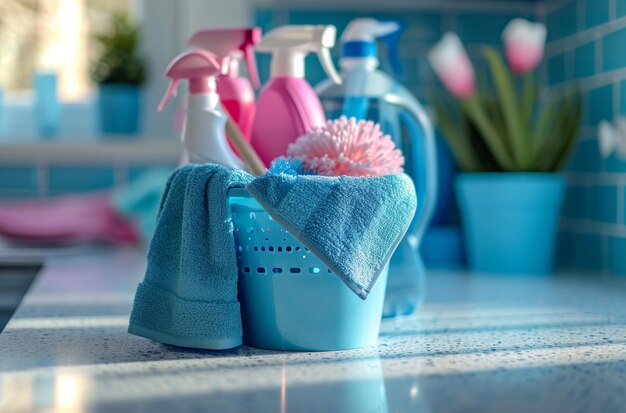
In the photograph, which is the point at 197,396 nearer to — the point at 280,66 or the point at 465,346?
the point at 465,346

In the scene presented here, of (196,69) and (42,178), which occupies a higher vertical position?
(196,69)

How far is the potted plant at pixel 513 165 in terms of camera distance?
1368 mm

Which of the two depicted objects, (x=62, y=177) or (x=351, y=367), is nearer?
(x=351, y=367)

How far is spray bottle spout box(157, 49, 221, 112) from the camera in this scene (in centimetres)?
81

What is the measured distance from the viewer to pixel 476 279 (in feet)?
4.27

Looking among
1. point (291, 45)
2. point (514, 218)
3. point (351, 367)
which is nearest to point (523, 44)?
point (514, 218)

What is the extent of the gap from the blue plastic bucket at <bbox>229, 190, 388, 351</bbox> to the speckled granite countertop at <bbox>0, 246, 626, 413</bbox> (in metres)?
0.02

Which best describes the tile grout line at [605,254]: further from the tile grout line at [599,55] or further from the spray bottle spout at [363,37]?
the spray bottle spout at [363,37]

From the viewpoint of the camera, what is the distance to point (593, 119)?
145cm

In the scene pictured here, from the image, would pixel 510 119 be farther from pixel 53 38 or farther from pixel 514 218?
pixel 53 38

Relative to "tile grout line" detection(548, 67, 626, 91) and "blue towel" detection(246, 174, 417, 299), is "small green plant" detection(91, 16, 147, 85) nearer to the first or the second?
"tile grout line" detection(548, 67, 626, 91)

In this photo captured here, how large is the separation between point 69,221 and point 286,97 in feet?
3.09

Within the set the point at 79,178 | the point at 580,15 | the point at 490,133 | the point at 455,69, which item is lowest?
the point at 79,178

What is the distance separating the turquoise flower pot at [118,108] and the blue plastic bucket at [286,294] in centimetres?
124
